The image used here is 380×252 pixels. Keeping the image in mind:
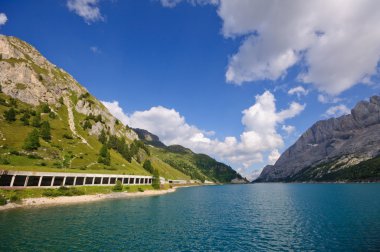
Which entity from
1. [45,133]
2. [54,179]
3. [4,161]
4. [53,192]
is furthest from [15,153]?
[53,192]

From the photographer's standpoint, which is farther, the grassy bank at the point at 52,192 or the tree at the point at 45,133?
the tree at the point at 45,133

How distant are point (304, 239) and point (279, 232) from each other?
22.1 feet

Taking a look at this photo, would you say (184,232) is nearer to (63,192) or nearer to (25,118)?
(63,192)

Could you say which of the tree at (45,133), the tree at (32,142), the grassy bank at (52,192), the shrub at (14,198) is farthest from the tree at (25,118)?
the shrub at (14,198)

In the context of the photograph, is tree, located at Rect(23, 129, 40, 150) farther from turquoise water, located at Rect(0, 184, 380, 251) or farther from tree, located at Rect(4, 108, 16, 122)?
turquoise water, located at Rect(0, 184, 380, 251)

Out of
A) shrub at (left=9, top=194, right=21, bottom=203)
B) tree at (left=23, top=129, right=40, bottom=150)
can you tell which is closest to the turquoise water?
shrub at (left=9, top=194, right=21, bottom=203)

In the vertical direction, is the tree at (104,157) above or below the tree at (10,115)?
below

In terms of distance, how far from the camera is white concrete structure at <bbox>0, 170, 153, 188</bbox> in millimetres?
90844

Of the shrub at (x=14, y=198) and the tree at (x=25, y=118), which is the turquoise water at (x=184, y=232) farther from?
the tree at (x=25, y=118)

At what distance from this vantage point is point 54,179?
365ft

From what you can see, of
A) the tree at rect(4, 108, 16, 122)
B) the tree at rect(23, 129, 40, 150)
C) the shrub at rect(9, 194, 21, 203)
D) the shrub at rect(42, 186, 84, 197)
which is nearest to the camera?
the shrub at rect(9, 194, 21, 203)

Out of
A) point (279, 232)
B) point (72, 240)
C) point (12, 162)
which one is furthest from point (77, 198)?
point (279, 232)

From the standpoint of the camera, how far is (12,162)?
4449 inches

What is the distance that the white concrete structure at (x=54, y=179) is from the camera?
90.8m
